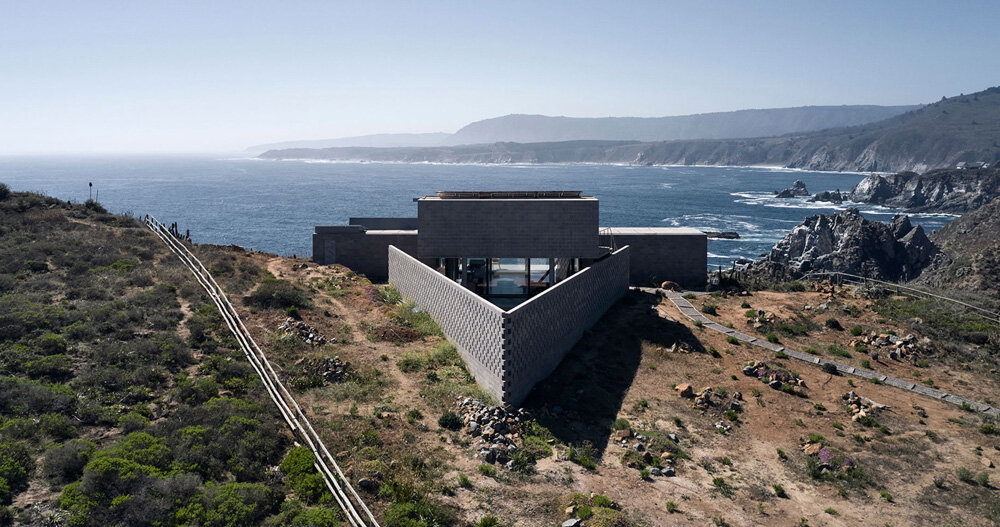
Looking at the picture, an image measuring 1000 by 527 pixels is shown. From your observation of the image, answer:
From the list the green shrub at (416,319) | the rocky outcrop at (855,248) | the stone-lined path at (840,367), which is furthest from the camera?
the rocky outcrop at (855,248)

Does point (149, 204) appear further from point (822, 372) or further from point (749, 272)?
point (822, 372)

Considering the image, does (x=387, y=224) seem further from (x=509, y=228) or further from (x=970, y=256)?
(x=970, y=256)

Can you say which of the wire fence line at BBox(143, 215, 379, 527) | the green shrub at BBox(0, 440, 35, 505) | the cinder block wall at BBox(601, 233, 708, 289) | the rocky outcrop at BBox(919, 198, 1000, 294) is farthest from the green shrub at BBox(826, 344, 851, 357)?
the green shrub at BBox(0, 440, 35, 505)

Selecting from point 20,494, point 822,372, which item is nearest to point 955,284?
point 822,372

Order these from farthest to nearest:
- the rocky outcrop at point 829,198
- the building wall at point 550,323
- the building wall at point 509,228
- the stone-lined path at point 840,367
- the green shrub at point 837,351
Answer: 1. the rocky outcrop at point 829,198
2. the building wall at point 509,228
3. the green shrub at point 837,351
4. the stone-lined path at point 840,367
5. the building wall at point 550,323

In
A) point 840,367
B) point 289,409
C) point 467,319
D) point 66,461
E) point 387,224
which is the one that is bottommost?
point 840,367

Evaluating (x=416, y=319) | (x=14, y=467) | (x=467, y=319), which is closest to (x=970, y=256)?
(x=416, y=319)

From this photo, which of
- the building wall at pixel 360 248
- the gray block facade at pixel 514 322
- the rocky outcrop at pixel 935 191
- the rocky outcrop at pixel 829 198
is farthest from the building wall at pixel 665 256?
the rocky outcrop at pixel 829 198

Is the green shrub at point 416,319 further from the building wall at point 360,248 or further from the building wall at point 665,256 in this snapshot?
the building wall at point 665,256
